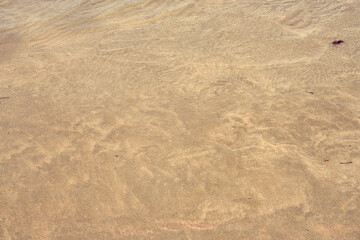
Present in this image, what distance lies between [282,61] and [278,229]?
3.05 metres

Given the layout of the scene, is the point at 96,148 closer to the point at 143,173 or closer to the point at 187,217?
the point at 143,173

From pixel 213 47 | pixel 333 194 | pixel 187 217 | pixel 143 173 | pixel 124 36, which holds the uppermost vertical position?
pixel 124 36

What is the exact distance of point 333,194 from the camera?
9.96 feet

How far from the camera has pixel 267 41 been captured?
220 inches

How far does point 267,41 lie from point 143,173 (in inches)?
140

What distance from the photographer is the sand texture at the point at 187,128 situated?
9.66 ft

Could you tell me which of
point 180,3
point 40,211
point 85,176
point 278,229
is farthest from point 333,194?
point 180,3

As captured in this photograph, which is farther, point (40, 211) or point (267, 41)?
point (267, 41)

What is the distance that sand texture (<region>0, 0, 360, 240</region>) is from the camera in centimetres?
294

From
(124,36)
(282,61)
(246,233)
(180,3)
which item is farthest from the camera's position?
(180,3)

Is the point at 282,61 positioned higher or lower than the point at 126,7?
lower

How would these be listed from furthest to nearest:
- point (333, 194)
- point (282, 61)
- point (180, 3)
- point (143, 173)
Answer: point (180, 3)
point (282, 61)
point (143, 173)
point (333, 194)

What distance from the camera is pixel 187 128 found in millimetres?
3855

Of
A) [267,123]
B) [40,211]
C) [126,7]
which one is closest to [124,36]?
[126,7]
